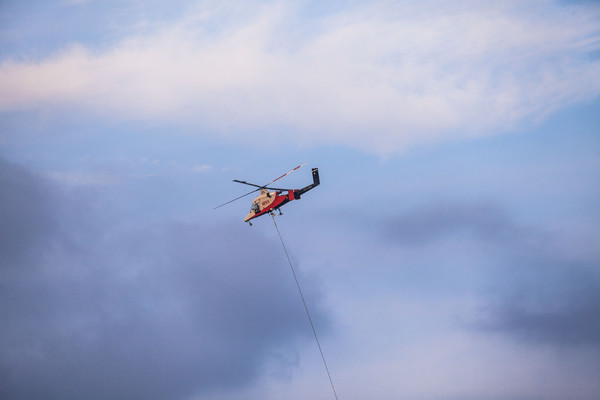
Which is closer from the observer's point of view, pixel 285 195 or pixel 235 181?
pixel 235 181

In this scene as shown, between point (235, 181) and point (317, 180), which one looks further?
point (317, 180)

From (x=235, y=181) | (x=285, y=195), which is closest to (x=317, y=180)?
(x=285, y=195)

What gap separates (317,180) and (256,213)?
12.3 metres

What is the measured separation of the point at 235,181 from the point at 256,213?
47.9 ft

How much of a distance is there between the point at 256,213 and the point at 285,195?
7.04m

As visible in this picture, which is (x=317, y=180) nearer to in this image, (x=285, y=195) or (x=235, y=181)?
(x=285, y=195)

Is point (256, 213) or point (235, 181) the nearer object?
point (235, 181)

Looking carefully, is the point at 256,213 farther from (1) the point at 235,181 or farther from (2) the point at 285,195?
(1) the point at 235,181

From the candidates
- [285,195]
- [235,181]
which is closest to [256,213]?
[285,195]

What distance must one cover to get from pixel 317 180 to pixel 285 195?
5.69 meters

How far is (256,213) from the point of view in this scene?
111000 millimetres

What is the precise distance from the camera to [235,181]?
97.4 m

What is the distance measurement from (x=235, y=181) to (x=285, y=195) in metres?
12.0

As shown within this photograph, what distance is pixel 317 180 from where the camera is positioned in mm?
106250
